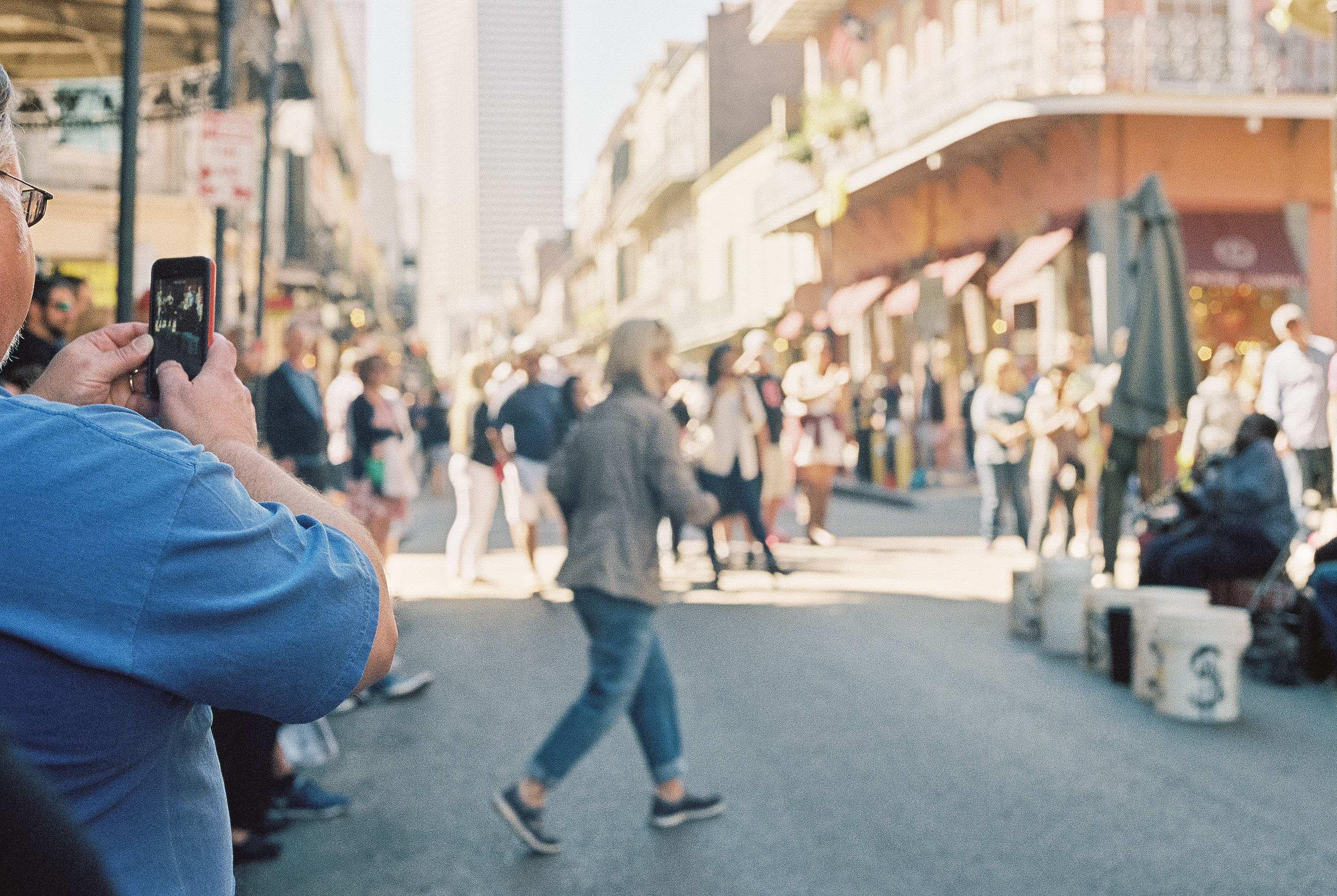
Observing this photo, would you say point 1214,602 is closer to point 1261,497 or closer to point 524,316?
point 1261,497

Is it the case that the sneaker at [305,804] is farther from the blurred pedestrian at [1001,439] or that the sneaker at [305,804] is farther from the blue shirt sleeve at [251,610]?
the blurred pedestrian at [1001,439]

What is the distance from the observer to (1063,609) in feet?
25.0

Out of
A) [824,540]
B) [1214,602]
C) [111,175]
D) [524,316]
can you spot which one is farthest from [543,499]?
[524,316]

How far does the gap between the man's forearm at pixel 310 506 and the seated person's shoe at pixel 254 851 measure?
3384 mm

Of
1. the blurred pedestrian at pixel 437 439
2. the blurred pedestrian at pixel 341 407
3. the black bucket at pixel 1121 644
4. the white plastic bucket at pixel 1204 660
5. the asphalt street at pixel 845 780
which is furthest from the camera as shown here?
the blurred pedestrian at pixel 437 439

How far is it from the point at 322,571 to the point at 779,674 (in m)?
6.07

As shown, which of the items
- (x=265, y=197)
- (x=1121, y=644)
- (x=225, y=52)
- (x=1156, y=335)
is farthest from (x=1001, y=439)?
(x=225, y=52)

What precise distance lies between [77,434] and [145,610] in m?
0.17

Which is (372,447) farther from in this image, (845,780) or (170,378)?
(170,378)

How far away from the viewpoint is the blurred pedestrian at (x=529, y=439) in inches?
415

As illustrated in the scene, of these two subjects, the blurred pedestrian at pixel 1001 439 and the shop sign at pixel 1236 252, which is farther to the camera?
the shop sign at pixel 1236 252

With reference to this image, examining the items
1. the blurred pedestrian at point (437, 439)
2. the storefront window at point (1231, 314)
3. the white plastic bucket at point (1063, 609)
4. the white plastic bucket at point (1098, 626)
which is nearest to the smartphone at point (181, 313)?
the white plastic bucket at point (1098, 626)

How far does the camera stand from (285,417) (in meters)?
7.62

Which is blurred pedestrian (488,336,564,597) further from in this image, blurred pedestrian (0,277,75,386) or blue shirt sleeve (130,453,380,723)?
blue shirt sleeve (130,453,380,723)
